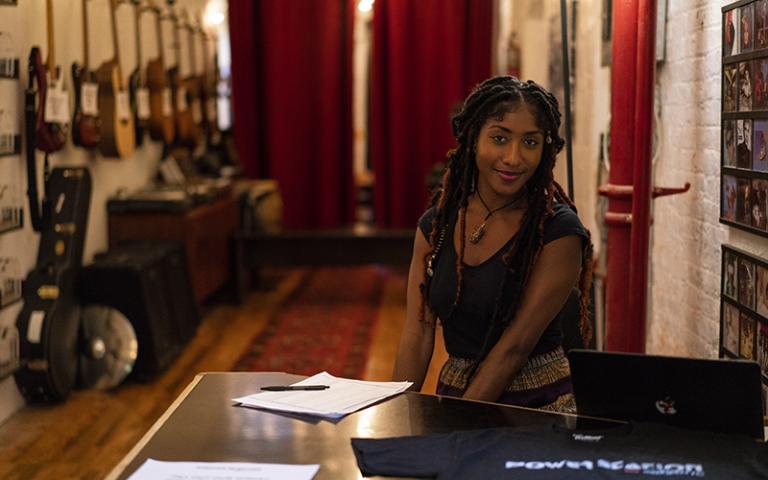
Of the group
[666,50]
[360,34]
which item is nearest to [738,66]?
[666,50]

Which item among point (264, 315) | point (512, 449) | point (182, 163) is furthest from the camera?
point (182, 163)

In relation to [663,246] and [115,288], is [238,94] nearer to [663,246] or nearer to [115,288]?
[115,288]

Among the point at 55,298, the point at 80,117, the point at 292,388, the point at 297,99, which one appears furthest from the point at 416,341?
the point at 297,99

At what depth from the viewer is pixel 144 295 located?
4863mm

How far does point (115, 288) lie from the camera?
15.9 feet

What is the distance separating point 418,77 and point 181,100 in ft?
5.32

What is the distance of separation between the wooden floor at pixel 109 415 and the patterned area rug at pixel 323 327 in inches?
3.7

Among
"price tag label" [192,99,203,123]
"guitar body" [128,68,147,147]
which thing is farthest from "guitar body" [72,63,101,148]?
"price tag label" [192,99,203,123]

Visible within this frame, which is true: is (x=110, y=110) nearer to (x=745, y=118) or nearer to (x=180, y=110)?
(x=180, y=110)

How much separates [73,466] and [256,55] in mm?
4209

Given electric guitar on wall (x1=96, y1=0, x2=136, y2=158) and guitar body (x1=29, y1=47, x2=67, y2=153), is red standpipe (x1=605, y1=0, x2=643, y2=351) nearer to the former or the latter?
guitar body (x1=29, y1=47, x2=67, y2=153)

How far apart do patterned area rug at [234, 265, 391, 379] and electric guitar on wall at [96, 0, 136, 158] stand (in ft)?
4.15

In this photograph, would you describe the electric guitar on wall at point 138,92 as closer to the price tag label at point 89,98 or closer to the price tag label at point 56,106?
the price tag label at point 89,98

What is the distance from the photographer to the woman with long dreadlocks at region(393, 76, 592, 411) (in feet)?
7.22
